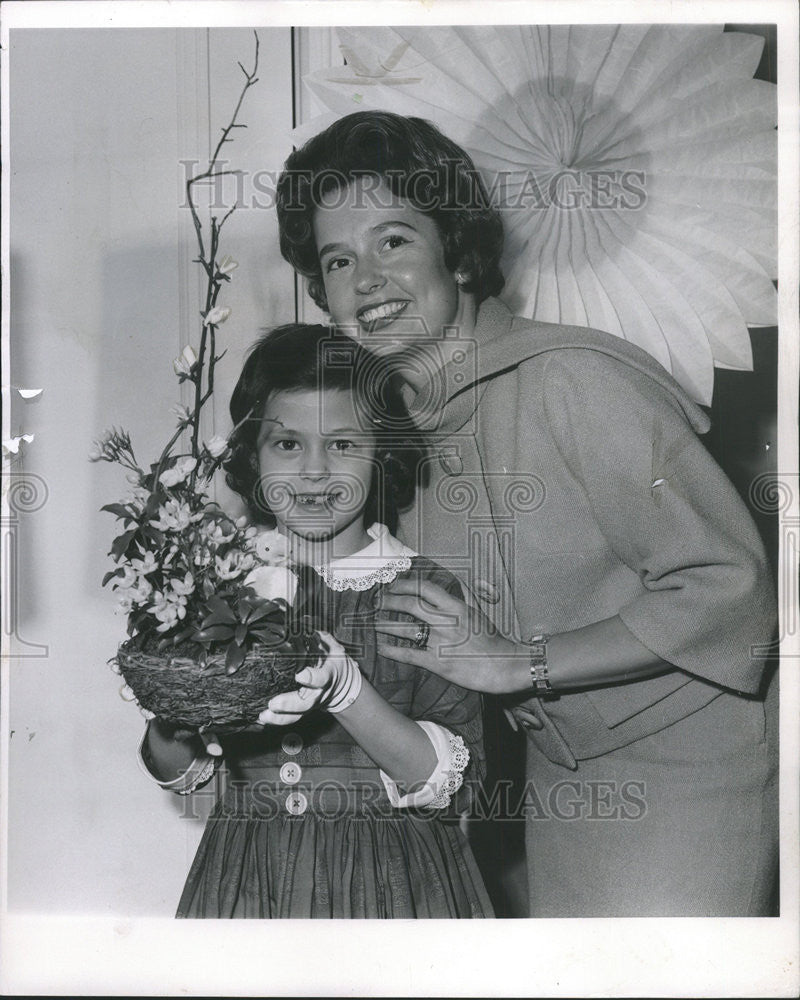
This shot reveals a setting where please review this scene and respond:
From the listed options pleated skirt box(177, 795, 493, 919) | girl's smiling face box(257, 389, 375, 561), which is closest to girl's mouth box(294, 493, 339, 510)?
girl's smiling face box(257, 389, 375, 561)


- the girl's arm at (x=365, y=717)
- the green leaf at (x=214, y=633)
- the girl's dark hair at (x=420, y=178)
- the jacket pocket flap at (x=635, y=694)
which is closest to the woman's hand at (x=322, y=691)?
the girl's arm at (x=365, y=717)

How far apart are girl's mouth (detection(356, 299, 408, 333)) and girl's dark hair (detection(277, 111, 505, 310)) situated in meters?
0.09

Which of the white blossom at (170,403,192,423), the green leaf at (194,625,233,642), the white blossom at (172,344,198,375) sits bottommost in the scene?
the green leaf at (194,625,233,642)

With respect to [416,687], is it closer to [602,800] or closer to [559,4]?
[602,800]

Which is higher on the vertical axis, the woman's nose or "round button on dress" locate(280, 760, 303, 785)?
Result: the woman's nose

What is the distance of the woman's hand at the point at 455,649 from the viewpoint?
1.42 metres

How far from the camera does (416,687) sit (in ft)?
4.68

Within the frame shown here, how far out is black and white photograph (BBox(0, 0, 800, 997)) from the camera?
142 centimetres

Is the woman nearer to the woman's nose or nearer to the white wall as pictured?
the woman's nose

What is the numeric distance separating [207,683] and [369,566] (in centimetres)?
30

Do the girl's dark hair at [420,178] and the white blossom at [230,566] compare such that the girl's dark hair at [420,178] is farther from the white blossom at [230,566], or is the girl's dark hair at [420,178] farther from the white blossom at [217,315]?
the white blossom at [230,566]

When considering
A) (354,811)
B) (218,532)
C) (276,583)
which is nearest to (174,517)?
(218,532)

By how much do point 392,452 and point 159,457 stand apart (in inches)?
13.7

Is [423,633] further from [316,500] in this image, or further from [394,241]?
[394,241]
